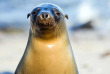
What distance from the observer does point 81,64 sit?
7082 mm

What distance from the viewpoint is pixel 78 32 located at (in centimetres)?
932

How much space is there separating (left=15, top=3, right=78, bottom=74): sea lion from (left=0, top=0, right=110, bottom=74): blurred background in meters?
1.57

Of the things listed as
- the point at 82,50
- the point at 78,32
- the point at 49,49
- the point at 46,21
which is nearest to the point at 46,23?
the point at 46,21

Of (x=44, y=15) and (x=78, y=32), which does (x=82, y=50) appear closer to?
(x=78, y=32)

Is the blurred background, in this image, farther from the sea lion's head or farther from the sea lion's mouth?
the sea lion's mouth

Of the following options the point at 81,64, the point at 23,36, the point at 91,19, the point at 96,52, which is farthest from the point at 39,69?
the point at 91,19

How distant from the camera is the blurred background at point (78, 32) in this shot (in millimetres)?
7152

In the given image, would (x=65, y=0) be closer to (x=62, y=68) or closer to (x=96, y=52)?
(x=96, y=52)

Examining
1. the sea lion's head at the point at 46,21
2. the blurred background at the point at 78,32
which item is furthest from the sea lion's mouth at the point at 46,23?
the blurred background at the point at 78,32

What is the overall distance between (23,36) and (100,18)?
258 centimetres

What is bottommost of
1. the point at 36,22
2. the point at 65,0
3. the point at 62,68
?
the point at 65,0

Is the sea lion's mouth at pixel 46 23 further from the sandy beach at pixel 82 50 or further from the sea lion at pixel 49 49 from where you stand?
the sandy beach at pixel 82 50

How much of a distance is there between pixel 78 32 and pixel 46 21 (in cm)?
522

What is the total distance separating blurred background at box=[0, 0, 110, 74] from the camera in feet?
23.5
